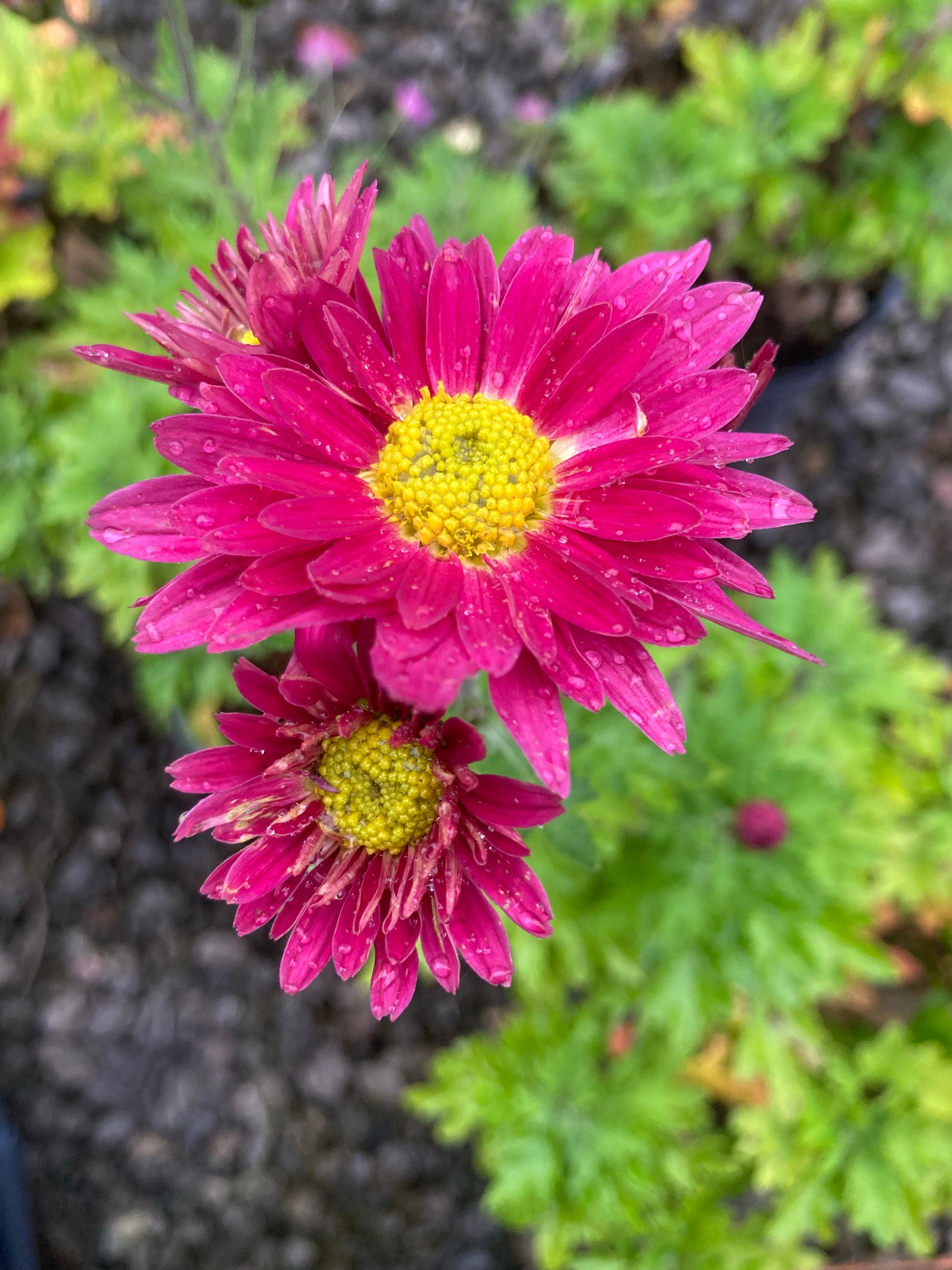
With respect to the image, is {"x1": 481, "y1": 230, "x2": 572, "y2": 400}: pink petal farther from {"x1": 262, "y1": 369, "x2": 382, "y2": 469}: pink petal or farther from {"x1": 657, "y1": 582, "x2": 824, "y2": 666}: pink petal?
{"x1": 657, "y1": 582, "x2": 824, "y2": 666}: pink petal

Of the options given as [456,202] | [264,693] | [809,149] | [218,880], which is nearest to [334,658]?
[264,693]

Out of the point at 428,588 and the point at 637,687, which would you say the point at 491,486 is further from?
the point at 637,687

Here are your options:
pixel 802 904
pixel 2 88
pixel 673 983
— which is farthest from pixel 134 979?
pixel 2 88

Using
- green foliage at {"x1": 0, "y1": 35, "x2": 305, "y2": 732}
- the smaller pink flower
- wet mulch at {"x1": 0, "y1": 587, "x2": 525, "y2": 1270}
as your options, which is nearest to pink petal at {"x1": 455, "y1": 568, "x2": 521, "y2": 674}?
green foliage at {"x1": 0, "y1": 35, "x2": 305, "y2": 732}

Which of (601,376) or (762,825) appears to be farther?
(762,825)

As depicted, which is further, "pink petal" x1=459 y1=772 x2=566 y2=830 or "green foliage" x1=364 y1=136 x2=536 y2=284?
"green foliage" x1=364 y1=136 x2=536 y2=284

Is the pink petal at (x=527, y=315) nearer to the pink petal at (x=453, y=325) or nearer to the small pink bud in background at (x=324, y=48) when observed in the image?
the pink petal at (x=453, y=325)

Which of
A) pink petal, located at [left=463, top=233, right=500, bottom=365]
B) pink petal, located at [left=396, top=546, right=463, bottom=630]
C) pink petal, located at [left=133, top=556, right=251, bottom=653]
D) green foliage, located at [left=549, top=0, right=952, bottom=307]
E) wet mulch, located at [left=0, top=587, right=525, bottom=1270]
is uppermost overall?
green foliage, located at [left=549, top=0, right=952, bottom=307]

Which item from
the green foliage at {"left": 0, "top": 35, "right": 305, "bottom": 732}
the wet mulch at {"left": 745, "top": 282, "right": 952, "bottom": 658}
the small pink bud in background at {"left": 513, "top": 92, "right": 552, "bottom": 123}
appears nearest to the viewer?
the green foliage at {"left": 0, "top": 35, "right": 305, "bottom": 732}

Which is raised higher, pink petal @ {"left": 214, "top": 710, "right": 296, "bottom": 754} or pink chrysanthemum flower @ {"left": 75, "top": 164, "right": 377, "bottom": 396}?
pink chrysanthemum flower @ {"left": 75, "top": 164, "right": 377, "bottom": 396}
